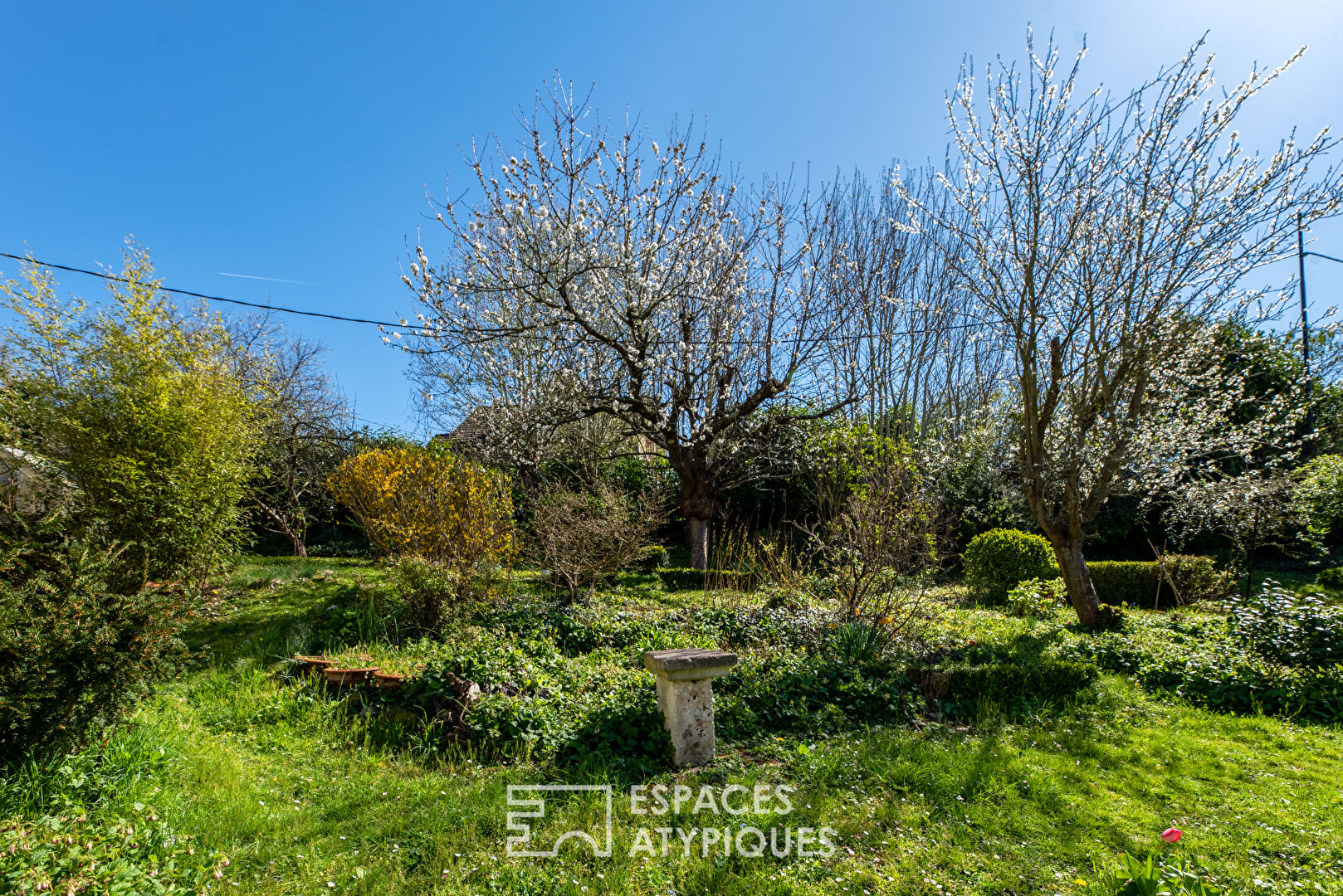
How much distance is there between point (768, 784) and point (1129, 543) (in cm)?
1351

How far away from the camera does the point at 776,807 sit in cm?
304

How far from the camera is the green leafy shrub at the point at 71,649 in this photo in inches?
106

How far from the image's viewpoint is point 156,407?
616 centimetres

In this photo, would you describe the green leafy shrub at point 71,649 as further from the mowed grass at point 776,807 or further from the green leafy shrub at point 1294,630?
the green leafy shrub at point 1294,630

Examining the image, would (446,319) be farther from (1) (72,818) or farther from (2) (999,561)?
(2) (999,561)

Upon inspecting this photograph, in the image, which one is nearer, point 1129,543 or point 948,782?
point 948,782

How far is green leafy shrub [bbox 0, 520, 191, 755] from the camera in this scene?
2.69 metres

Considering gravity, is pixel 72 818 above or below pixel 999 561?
below

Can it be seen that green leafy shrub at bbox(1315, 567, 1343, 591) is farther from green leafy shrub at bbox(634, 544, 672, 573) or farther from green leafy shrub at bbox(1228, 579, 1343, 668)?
green leafy shrub at bbox(634, 544, 672, 573)

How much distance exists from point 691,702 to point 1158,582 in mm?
8473

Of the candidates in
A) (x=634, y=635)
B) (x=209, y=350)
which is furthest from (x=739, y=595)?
(x=209, y=350)

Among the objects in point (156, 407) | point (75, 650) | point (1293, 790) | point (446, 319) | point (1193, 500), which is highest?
point (446, 319)

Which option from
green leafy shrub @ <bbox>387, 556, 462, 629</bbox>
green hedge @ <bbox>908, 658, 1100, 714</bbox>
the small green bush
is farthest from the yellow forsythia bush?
green hedge @ <bbox>908, 658, 1100, 714</bbox>

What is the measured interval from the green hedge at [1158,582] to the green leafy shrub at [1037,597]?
114cm
